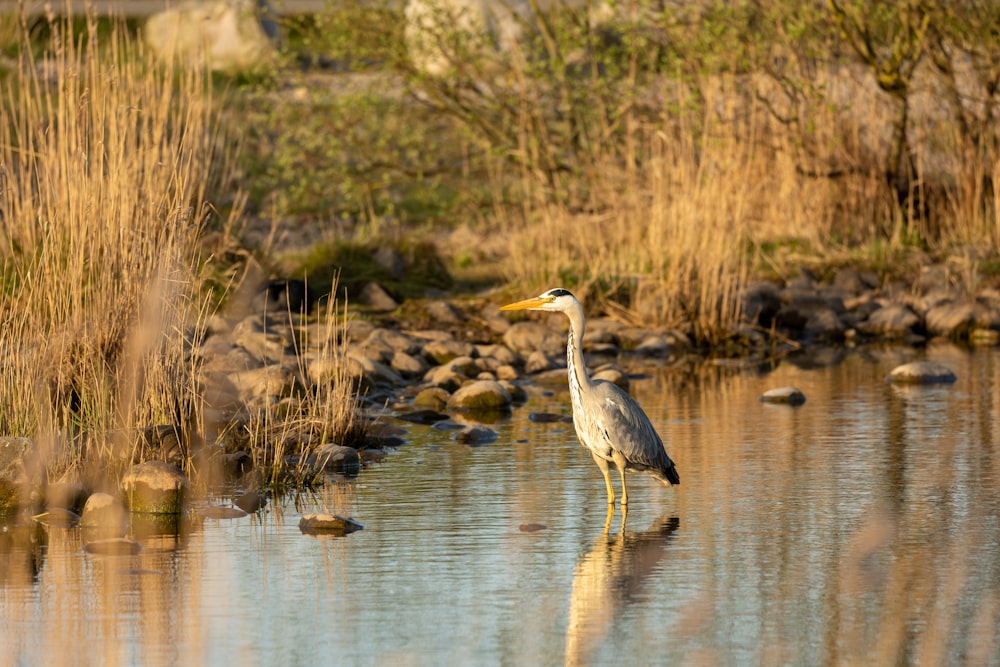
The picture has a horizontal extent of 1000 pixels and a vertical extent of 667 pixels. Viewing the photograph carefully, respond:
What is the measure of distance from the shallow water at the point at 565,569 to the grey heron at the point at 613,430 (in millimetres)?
A: 241

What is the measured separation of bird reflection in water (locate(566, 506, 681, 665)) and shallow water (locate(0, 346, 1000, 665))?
18 millimetres

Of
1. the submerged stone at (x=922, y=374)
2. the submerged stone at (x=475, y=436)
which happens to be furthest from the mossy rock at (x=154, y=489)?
the submerged stone at (x=922, y=374)

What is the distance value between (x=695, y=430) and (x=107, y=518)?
14.3 feet

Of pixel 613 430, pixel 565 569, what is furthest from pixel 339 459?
pixel 565 569

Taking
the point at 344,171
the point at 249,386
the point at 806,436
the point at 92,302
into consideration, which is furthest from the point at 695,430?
the point at 344,171

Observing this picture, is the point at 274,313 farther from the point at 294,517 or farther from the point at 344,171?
the point at 294,517

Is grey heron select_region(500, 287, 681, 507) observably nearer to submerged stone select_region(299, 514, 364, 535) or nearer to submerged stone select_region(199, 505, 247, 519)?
submerged stone select_region(299, 514, 364, 535)

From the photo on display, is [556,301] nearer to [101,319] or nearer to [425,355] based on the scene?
[101,319]

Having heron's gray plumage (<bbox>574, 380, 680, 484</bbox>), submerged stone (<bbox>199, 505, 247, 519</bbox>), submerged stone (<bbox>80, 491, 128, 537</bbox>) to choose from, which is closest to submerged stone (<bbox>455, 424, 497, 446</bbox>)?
heron's gray plumage (<bbox>574, 380, 680, 484</bbox>)

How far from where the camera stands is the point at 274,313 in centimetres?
1447

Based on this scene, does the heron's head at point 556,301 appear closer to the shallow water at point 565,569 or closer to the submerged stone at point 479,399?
the shallow water at point 565,569

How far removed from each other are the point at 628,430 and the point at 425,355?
19.0 ft

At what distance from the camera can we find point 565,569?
7066mm

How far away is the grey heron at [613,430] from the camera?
27.1 ft
